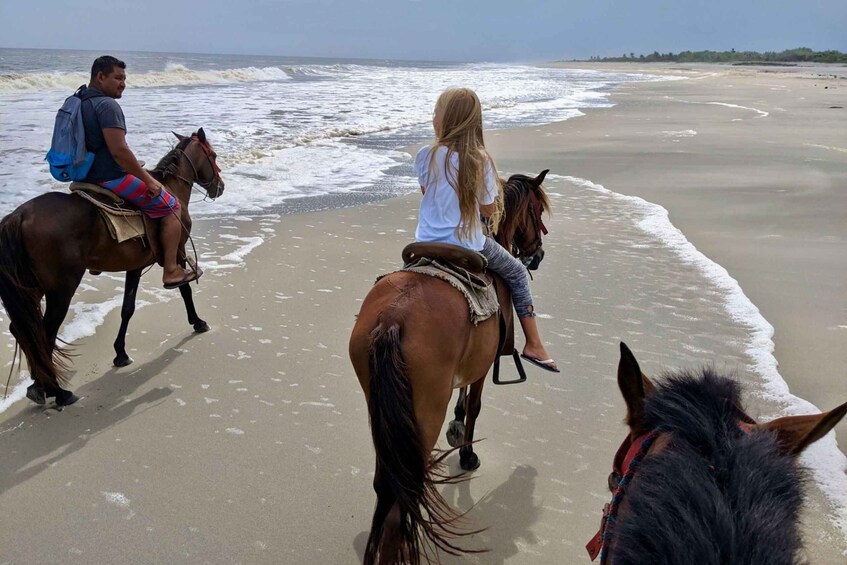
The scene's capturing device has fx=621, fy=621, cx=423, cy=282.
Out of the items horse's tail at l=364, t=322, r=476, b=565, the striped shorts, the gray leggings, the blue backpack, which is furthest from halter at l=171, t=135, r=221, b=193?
horse's tail at l=364, t=322, r=476, b=565

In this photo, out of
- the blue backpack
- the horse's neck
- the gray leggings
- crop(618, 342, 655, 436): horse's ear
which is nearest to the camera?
the horse's neck

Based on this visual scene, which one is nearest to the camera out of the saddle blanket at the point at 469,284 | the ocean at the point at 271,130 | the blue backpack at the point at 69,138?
the saddle blanket at the point at 469,284

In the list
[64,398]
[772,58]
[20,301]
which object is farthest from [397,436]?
[772,58]

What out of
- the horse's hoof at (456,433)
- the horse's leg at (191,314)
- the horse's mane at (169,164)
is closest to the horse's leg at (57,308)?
the horse's leg at (191,314)

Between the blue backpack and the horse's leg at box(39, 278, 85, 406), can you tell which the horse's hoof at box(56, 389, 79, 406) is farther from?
the blue backpack

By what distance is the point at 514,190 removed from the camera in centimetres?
394

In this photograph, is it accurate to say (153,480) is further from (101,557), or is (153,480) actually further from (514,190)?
(514,190)

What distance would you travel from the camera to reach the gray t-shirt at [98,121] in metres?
4.29

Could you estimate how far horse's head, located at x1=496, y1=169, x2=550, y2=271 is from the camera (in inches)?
154

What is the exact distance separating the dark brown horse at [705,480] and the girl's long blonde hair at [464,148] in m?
1.43

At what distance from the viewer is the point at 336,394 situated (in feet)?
13.8

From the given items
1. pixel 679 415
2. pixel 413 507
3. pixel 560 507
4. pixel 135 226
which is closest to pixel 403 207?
pixel 135 226

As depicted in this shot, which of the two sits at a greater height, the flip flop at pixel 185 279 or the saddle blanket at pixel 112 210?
the saddle blanket at pixel 112 210

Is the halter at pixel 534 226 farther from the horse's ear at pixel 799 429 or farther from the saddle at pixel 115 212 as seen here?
the saddle at pixel 115 212
